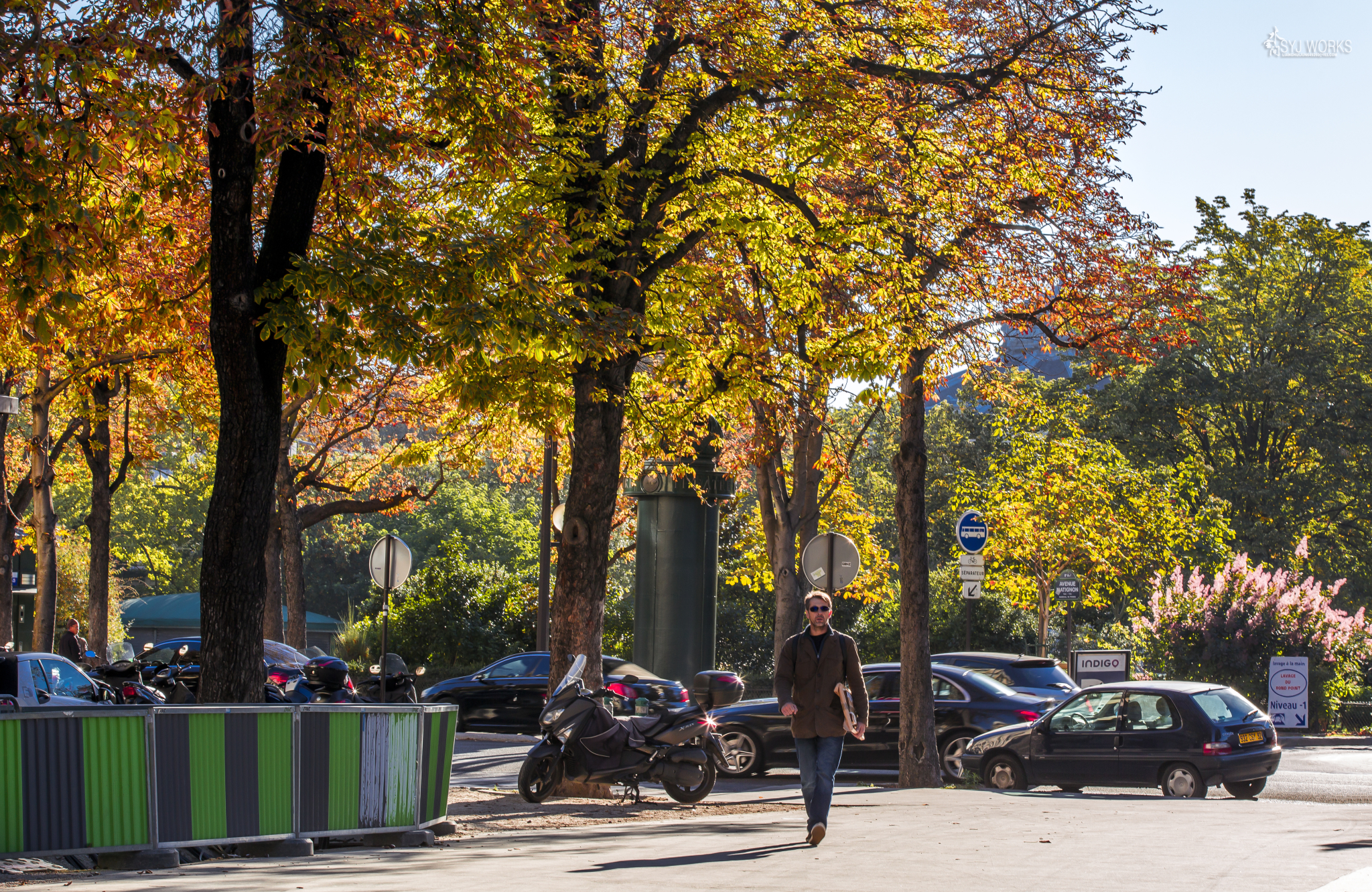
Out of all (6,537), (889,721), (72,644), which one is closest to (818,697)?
(889,721)

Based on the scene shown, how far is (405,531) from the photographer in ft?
260

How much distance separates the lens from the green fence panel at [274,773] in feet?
29.5

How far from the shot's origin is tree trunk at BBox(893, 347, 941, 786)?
17.0m

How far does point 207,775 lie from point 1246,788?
478 inches

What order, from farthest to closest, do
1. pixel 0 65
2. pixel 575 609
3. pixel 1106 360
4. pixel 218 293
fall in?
pixel 1106 360 < pixel 575 609 < pixel 218 293 < pixel 0 65

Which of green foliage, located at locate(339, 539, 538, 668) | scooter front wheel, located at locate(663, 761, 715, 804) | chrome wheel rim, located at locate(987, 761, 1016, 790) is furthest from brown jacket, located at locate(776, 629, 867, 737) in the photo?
green foliage, located at locate(339, 539, 538, 668)

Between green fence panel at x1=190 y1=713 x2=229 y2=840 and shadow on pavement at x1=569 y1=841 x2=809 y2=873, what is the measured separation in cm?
229

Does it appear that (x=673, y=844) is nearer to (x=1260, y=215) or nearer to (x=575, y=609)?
(x=575, y=609)

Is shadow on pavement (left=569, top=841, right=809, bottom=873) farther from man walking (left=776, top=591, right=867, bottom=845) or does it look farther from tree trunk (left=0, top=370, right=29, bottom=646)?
tree trunk (left=0, top=370, right=29, bottom=646)

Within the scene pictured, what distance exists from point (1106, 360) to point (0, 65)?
1418cm

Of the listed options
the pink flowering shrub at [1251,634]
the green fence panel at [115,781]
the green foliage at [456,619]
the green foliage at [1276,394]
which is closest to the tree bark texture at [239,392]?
the green fence panel at [115,781]

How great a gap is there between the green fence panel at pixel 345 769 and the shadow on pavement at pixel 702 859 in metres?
2.13

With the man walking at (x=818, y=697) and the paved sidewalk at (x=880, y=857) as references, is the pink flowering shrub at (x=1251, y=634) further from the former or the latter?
the man walking at (x=818, y=697)

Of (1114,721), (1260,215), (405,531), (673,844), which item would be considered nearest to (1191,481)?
(1260,215)
